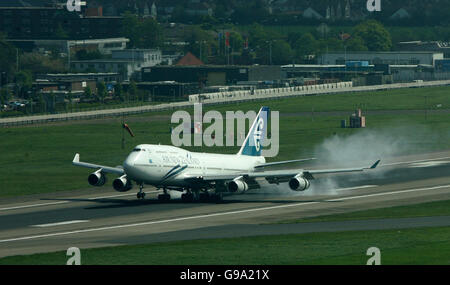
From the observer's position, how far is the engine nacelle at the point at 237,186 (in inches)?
4082

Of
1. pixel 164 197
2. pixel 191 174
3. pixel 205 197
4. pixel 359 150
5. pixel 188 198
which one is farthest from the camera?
pixel 359 150

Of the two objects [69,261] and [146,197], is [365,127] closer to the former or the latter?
[146,197]

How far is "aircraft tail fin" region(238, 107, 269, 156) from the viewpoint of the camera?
11406cm

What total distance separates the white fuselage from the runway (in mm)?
3143

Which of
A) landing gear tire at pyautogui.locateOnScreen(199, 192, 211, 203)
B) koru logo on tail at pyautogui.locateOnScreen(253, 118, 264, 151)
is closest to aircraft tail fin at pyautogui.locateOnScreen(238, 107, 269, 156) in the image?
koru logo on tail at pyautogui.locateOnScreen(253, 118, 264, 151)

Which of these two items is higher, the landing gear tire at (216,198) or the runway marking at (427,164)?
the landing gear tire at (216,198)

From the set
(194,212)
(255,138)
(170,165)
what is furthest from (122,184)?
(255,138)

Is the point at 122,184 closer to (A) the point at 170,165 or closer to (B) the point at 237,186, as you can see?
(A) the point at 170,165

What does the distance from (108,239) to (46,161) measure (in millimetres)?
70806

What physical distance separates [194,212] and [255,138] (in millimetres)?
16518

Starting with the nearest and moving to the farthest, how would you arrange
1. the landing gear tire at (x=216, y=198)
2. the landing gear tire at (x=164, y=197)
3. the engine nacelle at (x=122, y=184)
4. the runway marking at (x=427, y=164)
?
the engine nacelle at (x=122, y=184)
the landing gear tire at (x=216, y=198)
the landing gear tire at (x=164, y=197)
the runway marking at (x=427, y=164)

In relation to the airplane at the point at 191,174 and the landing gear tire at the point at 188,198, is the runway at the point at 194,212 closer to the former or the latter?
the landing gear tire at the point at 188,198

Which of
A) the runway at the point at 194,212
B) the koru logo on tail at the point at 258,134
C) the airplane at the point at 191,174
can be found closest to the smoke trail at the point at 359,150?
the runway at the point at 194,212

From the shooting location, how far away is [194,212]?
101375 millimetres
